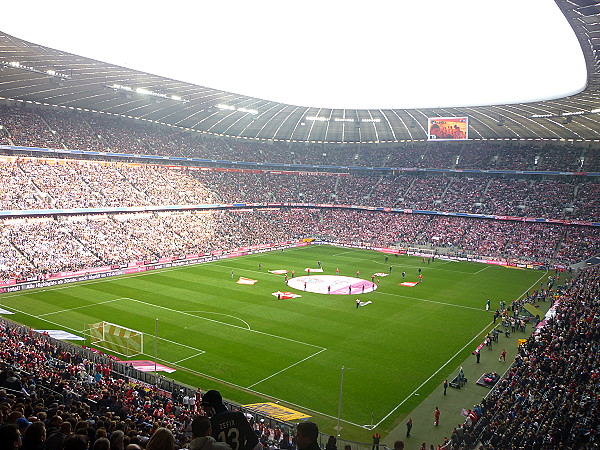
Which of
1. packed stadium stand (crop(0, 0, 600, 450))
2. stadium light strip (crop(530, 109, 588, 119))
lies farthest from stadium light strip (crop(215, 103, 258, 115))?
stadium light strip (crop(530, 109, 588, 119))

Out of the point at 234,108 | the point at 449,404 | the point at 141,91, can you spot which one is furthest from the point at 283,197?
the point at 449,404

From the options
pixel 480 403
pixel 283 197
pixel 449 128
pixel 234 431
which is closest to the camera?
pixel 234 431

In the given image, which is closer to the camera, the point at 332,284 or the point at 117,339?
the point at 117,339

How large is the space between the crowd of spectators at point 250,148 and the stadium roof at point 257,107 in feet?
5.96

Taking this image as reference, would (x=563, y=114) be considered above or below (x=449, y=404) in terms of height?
above

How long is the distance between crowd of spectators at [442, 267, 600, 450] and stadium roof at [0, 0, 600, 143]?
58.3ft

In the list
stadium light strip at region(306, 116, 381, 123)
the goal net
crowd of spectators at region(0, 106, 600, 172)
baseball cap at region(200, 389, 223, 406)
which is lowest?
the goal net

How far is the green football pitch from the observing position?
966 inches

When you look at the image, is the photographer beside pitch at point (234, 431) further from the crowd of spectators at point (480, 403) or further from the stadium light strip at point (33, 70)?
the stadium light strip at point (33, 70)

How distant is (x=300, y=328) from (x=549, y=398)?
57.6 feet

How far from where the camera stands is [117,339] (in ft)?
95.6

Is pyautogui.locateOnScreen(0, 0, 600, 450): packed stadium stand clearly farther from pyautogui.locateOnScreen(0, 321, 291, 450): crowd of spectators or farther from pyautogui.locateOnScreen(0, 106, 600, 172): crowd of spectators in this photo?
pyautogui.locateOnScreen(0, 106, 600, 172): crowd of spectators

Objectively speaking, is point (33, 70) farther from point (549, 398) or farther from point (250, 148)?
point (549, 398)

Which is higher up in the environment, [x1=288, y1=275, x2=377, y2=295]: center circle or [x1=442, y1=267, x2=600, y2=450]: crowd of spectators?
[x1=442, y1=267, x2=600, y2=450]: crowd of spectators
